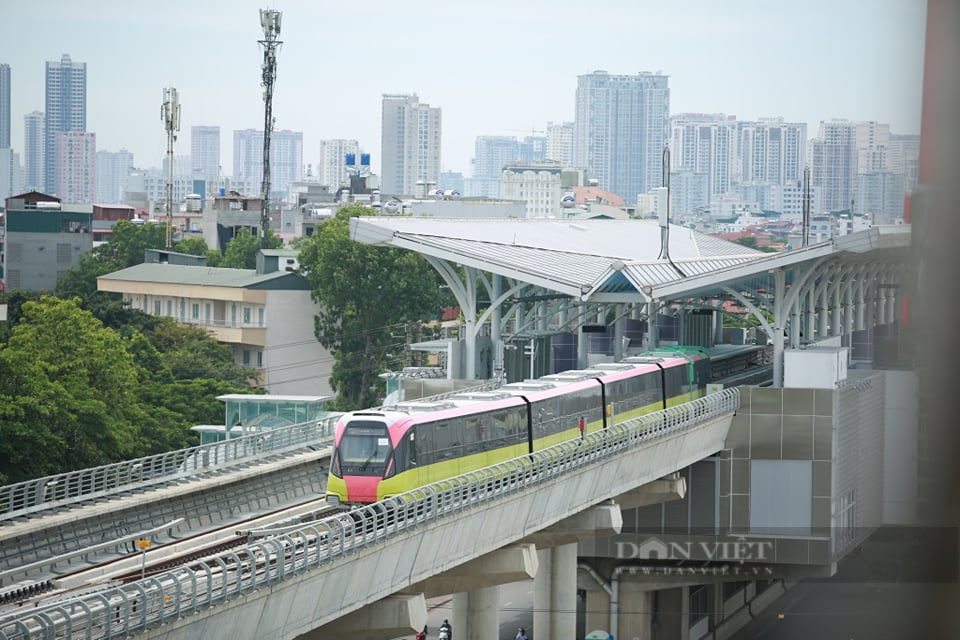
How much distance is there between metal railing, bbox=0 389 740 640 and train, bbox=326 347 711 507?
39cm

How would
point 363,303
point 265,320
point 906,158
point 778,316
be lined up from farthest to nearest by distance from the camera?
point 265,320, point 363,303, point 778,316, point 906,158

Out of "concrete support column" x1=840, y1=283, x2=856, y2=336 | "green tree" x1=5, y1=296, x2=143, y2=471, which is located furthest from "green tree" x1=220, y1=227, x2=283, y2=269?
"concrete support column" x1=840, y1=283, x2=856, y2=336

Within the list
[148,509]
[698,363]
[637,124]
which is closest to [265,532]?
[148,509]

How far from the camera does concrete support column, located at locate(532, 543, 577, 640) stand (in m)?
27.9

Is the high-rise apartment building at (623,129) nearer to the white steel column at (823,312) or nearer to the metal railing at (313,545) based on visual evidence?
the white steel column at (823,312)

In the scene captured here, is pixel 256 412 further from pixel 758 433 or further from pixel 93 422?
pixel 758 433

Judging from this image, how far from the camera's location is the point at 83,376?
33.0 meters

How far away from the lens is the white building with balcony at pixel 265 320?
62875mm

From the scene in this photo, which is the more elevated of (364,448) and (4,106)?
(4,106)

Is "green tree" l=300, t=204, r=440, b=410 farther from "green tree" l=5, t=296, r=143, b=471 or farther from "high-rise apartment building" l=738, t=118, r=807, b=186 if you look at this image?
"high-rise apartment building" l=738, t=118, r=807, b=186

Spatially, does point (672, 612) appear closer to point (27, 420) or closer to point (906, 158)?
point (27, 420)

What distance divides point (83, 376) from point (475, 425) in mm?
15247

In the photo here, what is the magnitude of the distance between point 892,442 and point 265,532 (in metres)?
13.6

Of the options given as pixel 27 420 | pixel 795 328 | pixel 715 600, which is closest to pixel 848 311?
pixel 795 328
